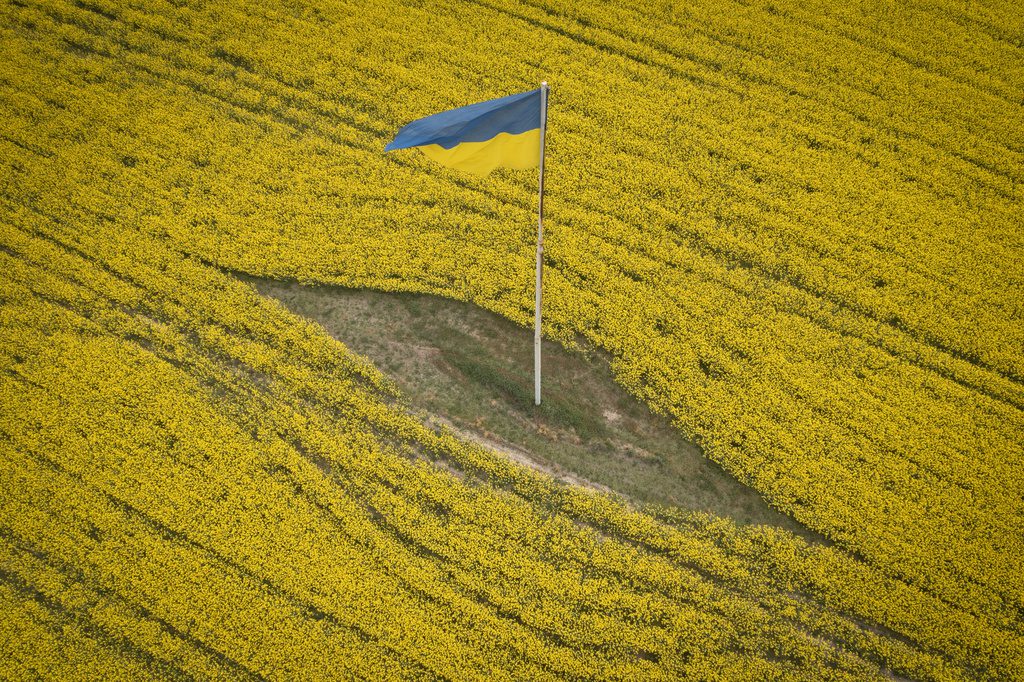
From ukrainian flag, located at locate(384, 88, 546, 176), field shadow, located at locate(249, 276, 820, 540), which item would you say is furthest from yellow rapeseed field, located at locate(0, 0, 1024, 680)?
ukrainian flag, located at locate(384, 88, 546, 176)

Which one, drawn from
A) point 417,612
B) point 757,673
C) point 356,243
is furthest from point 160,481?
point 757,673

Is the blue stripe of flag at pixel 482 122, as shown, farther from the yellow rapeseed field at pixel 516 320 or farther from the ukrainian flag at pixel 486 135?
the yellow rapeseed field at pixel 516 320

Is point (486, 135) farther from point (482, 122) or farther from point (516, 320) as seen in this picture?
point (516, 320)

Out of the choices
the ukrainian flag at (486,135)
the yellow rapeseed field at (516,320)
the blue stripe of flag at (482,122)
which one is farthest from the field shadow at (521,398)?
the blue stripe of flag at (482,122)

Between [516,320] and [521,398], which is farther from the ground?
[516,320]

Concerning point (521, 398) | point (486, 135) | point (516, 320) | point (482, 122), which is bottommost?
point (521, 398)

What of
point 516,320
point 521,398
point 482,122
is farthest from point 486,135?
point 521,398

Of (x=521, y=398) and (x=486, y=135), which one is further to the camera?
(x=521, y=398)

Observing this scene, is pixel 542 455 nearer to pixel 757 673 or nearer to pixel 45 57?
pixel 757 673
